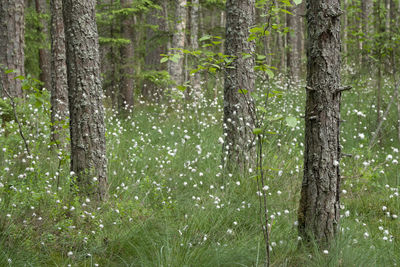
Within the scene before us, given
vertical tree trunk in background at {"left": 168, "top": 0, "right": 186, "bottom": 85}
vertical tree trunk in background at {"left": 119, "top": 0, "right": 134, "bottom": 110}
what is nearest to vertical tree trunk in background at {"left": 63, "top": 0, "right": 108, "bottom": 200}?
vertical tree trunk in background at {"left": 119, "top": 0, "right": 134, "bottom": 110}

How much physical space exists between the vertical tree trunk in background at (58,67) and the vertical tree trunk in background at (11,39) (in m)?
2.21

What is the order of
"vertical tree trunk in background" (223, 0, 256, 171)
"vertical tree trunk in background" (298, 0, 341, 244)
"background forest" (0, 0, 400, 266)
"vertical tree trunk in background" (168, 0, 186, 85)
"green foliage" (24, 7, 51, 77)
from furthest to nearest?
"green foliage" (24, 7, 51, 77) → "vertical tree trunk in background" (168, 0, 186, 85) → "vertical tree trunk in background" (223, 0, 256, 171) → "background forest" (0, 0, 400, 266) → "vertical tree trunk in background" (298, 0, 341, 244)

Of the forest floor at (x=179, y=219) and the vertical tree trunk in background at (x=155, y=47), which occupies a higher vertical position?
the vertical tree trunk in background at (x=155, y=47)

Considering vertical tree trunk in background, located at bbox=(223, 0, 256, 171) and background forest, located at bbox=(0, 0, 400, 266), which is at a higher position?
vertical tree trunk in background, located at bbox=(223, 0, 256, 171)

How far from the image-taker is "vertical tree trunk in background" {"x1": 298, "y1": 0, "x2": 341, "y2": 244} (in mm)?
3295

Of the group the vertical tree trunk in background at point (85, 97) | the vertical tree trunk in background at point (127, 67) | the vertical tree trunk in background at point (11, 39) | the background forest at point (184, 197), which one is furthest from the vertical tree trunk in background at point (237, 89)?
the vertical tree trunk in background at point (11, 39)

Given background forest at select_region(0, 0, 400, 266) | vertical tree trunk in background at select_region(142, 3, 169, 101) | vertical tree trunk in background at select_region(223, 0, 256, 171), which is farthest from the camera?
vertical tree trunk in background at select_region(142, 3, 169, 101)

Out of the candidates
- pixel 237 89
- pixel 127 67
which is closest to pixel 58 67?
pixel 127 67

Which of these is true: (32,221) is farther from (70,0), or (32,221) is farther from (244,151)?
(244,151)

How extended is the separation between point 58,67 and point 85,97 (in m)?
2.95

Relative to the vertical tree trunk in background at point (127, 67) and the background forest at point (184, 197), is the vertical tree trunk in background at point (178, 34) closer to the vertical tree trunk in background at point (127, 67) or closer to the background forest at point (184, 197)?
the vertical tree trunk in background at point (127, 67)

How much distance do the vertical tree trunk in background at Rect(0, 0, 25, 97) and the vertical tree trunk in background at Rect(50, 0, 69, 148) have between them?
2206 mm

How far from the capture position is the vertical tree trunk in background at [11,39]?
9125mm

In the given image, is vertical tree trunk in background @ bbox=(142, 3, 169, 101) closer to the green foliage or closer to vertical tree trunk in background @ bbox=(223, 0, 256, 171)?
the green foliage
